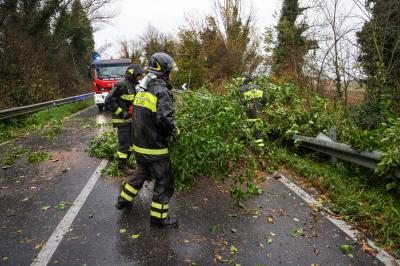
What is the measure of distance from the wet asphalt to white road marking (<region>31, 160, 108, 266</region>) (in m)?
0.08

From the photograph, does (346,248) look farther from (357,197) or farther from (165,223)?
(165,223)

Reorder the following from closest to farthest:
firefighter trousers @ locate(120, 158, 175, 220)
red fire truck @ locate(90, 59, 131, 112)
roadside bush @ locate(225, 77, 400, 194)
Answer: firefighter trousers @ locate(120, 158, 175, 220) → roadside bush @ locate(225, 77, 400, 194) → red fire truck @ locate(90, 59, 131, 112)

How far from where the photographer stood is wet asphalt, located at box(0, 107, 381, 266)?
3.69 metres

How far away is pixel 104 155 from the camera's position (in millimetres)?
8047

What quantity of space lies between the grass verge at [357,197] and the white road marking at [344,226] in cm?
10

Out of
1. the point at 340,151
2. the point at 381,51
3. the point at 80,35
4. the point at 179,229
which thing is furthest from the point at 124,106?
the point at 80,35

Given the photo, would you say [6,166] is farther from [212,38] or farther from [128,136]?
[212,38]

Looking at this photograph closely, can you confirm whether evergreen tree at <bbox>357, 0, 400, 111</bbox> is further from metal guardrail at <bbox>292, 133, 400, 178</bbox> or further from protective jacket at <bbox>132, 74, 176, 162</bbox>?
protective jacket at <bbox>132, 74, 176, 162</bbox>

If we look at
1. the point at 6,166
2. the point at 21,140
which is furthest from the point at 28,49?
the point at 6,166

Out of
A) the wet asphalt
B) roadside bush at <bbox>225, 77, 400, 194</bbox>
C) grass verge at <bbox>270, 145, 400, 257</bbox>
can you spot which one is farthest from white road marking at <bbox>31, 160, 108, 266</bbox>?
roadside bush at <bbox>225, 77, 400, 194</bbox>

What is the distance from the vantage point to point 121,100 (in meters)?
6.64

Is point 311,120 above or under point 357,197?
above

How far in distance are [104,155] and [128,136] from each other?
1659mm

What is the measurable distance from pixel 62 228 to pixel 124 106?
2895 mm
